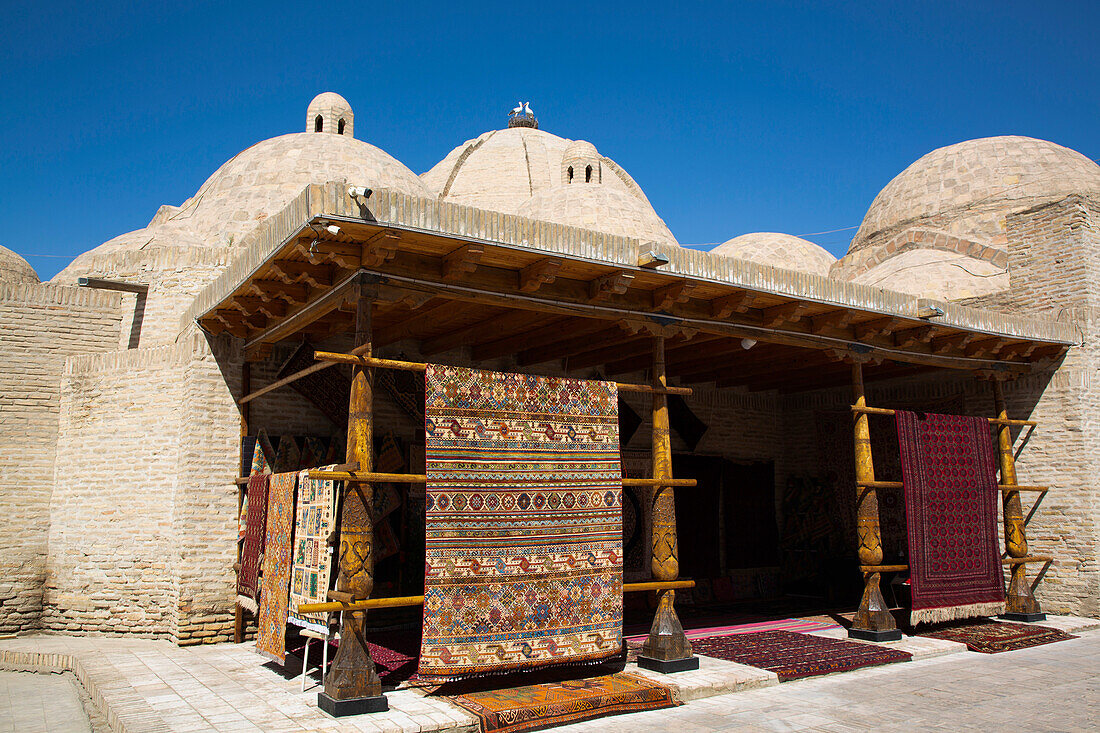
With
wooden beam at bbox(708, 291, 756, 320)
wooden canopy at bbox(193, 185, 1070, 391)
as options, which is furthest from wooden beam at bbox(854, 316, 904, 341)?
wooden beam at bbox(708, 291, 756, 320)

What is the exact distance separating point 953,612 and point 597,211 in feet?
23.7

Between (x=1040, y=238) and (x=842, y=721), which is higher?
(x=1040, y=238)

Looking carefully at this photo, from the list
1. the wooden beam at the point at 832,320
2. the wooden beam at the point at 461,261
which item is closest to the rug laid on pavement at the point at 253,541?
the wooden beam at the point at 461,261

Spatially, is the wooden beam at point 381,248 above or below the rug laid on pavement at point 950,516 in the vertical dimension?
above

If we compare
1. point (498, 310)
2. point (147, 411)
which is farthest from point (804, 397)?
point (147, 411)

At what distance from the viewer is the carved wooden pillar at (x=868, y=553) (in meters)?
8.27

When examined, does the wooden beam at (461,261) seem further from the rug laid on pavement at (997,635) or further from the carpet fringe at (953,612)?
the rug laid on pavement at (997,635)

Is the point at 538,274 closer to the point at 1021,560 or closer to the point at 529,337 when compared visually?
the point at 529,337

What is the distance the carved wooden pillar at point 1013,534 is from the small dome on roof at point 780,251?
696 centimetres

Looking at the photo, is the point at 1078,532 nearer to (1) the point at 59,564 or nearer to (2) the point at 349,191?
(2) the point at 349,191

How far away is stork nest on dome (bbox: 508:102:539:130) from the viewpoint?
26828 millimetres

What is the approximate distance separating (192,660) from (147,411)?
2.87m

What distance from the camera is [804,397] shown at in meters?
12.4

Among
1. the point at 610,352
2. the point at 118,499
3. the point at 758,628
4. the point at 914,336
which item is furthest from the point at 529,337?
the point at 118,499
